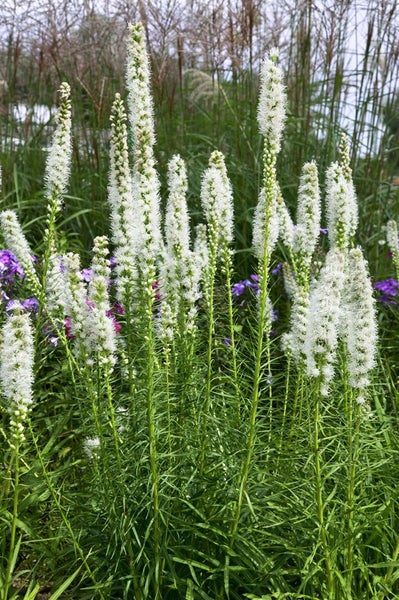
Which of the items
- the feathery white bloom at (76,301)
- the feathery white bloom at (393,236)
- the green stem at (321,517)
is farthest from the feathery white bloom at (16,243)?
the feathery white bloom at (393,236)

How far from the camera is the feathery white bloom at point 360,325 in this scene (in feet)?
8.27

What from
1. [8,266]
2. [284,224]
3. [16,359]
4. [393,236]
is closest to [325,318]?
[16,359]

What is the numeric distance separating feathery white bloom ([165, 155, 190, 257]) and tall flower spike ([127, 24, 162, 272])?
0.34ft

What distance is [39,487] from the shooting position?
3.59 metres

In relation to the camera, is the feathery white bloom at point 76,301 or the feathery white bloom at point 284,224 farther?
the feathery white bloom at point 284,224

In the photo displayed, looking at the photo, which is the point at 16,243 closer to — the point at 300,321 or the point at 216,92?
the point at 300,321

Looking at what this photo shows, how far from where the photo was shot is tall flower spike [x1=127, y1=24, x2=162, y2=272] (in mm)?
2889

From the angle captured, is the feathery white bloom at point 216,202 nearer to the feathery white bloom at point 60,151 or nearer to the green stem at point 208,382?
the green stem at point 208,382

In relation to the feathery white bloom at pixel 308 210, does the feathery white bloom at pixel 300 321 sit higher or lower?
lower

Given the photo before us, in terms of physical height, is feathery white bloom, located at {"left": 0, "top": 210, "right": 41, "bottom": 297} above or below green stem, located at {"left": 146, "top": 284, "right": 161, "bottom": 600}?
above

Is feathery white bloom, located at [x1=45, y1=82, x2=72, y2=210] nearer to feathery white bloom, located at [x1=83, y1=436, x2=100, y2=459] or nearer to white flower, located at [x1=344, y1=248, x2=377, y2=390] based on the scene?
feathery white bloom, located at [x1=83, y1=436, x2=100, y2=459]

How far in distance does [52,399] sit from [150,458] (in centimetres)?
222

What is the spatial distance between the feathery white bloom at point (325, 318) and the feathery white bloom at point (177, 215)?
2.68ft

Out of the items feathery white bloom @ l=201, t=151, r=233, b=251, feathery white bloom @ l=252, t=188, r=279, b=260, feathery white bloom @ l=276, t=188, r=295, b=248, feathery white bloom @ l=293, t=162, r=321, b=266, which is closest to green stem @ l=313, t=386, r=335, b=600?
feathery white bloom @ l=252, t=188, r=279, b=260
